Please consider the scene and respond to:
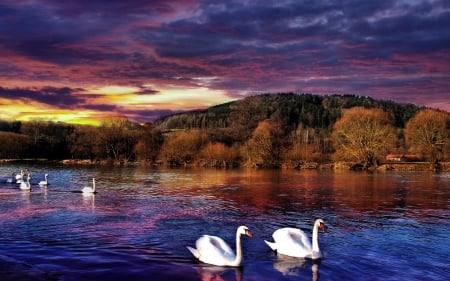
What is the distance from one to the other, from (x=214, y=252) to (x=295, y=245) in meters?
2.54

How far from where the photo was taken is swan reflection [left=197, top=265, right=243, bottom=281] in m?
10.9

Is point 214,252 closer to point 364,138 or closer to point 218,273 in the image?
point 218,273

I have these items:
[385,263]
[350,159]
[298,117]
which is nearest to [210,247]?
[385,263]

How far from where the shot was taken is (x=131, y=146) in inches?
3381

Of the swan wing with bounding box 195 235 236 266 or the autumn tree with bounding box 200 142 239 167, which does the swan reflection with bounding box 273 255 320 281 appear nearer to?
the swan wing with bounding box 195 235 236 266

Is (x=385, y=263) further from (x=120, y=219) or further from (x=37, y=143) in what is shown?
(x=37, y=143)

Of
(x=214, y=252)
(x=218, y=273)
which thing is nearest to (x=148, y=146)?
(x=214, y=252)

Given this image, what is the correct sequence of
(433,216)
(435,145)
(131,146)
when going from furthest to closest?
(131,146) < (435,145) < (433,216)

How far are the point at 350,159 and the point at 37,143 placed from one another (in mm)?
62969

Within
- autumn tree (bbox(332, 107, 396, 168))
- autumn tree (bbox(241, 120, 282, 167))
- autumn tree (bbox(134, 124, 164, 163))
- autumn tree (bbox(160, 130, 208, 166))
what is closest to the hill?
autumn tree (bbox(134, 124, 164, 163))

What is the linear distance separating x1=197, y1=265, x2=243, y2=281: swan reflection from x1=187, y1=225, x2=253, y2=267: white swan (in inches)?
5.3

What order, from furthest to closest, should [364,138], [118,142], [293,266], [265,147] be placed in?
[118,142] < [265,147] < [364,138] < [293,266]

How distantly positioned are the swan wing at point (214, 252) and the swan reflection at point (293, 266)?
130cm

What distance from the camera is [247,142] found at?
7112 cm
